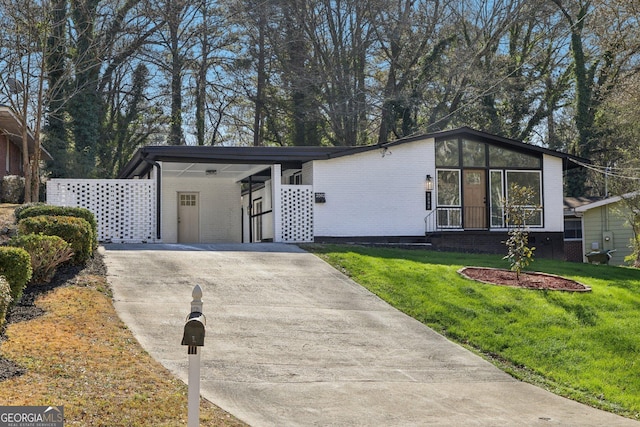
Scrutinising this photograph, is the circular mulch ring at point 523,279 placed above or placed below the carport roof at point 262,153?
below

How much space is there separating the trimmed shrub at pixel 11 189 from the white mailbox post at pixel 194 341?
21600 millimetres

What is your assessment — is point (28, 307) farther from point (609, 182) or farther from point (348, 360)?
point (609, 182)

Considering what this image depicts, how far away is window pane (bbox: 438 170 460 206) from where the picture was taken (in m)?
Result: 23.2

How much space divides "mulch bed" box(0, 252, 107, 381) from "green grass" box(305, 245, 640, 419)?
16.7 feet

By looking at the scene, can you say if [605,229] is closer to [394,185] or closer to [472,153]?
[472,153]

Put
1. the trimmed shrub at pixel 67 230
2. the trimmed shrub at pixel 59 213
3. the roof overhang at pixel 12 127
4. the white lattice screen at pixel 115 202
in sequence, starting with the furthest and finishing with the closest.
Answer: the roof overhang at pixel 12 127
the white lattice screen at pixel 115 202
the trimmed shrub at pixel 59 213
the trimmed shrub at pixel 67 230

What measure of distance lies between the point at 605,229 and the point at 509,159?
377 inches

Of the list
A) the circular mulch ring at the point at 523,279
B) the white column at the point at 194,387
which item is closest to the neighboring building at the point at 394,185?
the circular mulch ring at the point at 523,279

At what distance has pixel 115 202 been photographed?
20297 mm

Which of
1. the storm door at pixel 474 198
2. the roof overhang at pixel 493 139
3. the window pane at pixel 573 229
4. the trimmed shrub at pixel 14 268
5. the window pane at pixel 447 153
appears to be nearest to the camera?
the trimmed shrub at pixel 14 268

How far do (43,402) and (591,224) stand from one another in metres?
28.3

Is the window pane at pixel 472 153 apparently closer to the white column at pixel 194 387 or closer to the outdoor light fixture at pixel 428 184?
the outdoor light fixture at pixel 428 184

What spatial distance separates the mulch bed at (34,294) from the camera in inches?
298

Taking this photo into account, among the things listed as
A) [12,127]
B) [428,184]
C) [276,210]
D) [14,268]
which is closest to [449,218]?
[428,184]
